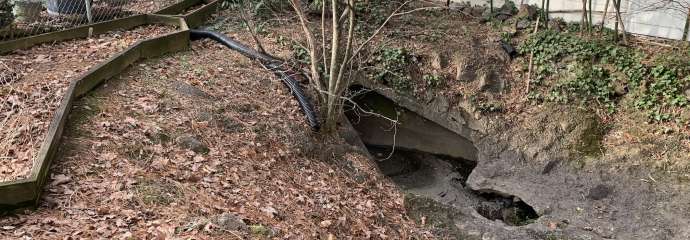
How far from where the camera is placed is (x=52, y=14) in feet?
29.5

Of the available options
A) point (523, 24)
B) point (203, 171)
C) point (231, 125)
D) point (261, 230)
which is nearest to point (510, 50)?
point (523, 24)

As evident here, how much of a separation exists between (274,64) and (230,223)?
4.77 m

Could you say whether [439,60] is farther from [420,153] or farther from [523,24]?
[523,24]

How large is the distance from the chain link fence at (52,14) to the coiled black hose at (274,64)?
157 cm

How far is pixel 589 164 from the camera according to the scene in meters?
8.41

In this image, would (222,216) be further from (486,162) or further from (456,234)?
(486,162)

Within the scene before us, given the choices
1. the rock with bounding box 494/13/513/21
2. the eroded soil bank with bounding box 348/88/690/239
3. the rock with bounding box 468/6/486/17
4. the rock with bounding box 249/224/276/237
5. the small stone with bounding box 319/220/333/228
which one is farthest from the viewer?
the rock with bounding box 468/6/486/17

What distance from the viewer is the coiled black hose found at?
790 cm

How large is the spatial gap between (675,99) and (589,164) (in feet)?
5.99

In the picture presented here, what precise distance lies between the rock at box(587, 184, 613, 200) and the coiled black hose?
424 centimetres

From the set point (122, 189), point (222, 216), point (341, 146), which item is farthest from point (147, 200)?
point (341, 146)

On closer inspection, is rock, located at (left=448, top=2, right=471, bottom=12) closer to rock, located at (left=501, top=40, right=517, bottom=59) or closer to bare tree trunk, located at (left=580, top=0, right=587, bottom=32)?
rock, located at (left=501, top=40, right=517, bottom=59)

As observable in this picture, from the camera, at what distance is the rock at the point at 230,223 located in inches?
177

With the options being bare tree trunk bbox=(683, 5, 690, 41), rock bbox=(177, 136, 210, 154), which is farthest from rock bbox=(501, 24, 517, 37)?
rock bbox=(177, 136, 210, 154)
